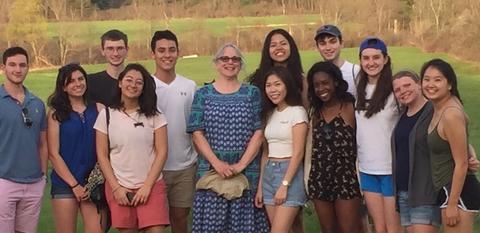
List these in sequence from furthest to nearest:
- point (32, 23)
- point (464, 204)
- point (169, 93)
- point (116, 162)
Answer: point (32, 23)
point (169, 93)
point (116, 162)
point (464, 204)

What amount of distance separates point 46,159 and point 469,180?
302 cm

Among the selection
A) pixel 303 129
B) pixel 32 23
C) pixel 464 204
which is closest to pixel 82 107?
pixel 303 129

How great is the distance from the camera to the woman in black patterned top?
18.4 feet

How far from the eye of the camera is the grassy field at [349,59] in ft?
33.5

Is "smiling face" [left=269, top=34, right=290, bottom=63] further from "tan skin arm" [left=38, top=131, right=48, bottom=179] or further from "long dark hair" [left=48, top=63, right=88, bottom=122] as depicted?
"tan skin arm" [left=38, top=131, right=48, bottom=179]

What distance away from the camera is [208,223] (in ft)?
18.3

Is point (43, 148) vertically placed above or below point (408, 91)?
below

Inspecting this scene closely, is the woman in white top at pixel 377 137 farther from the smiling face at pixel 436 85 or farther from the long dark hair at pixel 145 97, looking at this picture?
the long dark hair at pixel 145 97

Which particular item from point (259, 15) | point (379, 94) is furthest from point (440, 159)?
point (259, 15)

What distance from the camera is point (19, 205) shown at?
5.55 metres

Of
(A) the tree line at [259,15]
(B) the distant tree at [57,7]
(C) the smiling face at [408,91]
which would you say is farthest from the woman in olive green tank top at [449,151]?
(B) the distant tree at [57,7]

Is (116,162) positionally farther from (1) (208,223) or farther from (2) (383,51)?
(2) (383,51)

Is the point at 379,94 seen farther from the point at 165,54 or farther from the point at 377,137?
the point at 165,54

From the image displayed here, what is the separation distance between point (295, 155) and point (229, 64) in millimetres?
832
